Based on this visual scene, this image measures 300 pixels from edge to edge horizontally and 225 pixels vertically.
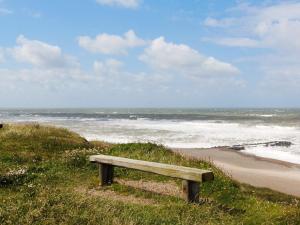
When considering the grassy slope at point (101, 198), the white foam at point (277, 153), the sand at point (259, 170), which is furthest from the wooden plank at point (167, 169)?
the white foam at point (277, 153)

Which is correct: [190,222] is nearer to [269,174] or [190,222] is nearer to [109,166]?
[109,166]

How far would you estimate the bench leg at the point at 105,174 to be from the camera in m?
13.0

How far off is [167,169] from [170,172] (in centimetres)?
14

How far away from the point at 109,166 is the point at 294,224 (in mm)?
6121

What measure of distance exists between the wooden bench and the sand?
19.0 feet

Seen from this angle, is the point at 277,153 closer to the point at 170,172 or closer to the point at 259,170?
the point at 259,170

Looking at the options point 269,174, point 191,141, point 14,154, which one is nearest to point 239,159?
point 269,174

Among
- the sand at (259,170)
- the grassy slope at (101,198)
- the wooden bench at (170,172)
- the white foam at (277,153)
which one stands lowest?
the sand at (259,170)

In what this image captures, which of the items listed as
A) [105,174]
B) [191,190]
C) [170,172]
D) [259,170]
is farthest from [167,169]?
[259,170]

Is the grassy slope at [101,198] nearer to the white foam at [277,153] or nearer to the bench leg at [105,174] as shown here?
the bench leg at [105,174]

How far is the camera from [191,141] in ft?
123

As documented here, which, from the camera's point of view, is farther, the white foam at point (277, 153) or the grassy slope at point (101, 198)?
the white foam at point (277, 153)

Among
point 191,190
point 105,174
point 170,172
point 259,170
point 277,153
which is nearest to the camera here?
point 191,190

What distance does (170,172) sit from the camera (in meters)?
10.8
